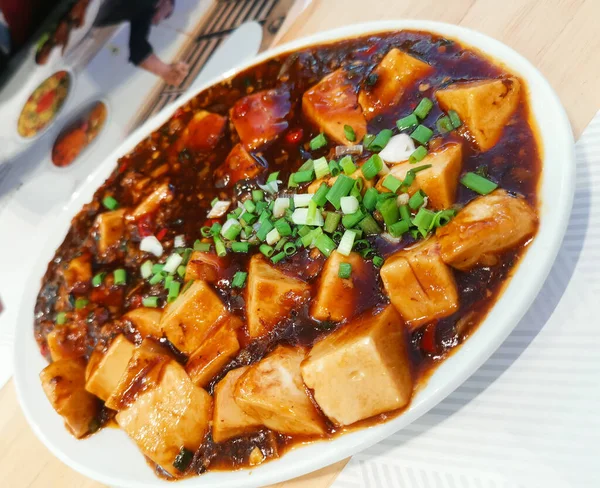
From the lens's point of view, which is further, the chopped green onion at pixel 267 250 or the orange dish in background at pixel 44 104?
the orange dish in background at pixel 44 104

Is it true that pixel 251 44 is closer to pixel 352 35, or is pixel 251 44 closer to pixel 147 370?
pixel 352 35

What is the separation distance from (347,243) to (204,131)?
5.57ft

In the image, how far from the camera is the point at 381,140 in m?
2.59

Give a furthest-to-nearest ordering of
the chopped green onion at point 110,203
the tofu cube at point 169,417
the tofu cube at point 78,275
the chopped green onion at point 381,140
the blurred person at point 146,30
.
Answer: the blurred person at point 146,30, the chopped green onion at point 110,203, the tofu cube at point 78,275, the chopped green onion at point 381,140, the tofu cube at point 169,417

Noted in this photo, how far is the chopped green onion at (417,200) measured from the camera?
2258 mm

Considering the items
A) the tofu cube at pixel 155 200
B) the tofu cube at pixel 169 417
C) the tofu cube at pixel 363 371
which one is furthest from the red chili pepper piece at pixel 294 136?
the tofu cube at pixel 169 417

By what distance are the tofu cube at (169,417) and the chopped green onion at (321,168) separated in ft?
4.23

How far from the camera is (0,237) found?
477cm

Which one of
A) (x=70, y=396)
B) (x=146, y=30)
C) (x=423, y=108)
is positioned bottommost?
(x=70, y=396)

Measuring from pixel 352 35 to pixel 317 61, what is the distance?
0.29 metres

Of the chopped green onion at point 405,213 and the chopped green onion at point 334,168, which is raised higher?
the chopped green onion at point 405,213

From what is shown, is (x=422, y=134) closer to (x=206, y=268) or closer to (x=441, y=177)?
(x=441, y=177)

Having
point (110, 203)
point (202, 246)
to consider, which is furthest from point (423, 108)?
point (110, 203)

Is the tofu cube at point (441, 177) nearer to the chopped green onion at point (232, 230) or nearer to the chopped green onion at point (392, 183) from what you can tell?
the chopped green onion at point (392, 183)
